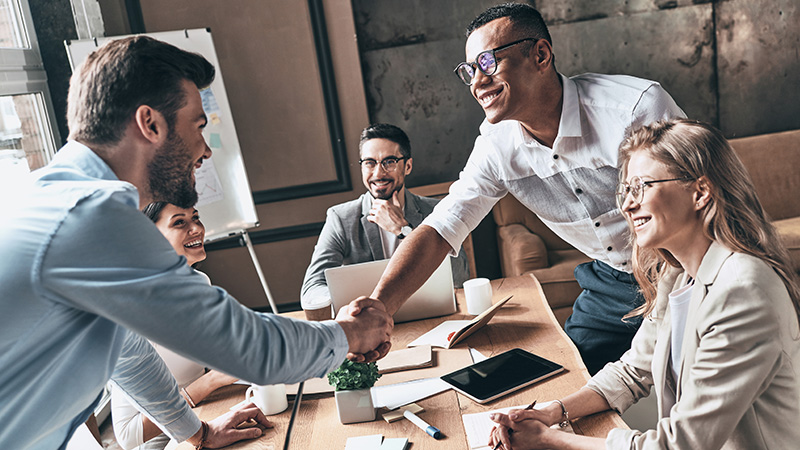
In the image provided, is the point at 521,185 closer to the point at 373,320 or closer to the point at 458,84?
the point at 373,320

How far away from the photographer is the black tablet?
145cm

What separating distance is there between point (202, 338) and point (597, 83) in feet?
4.88

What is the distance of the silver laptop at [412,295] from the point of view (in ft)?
6.34

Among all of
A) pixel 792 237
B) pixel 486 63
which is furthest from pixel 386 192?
pixel 792 237

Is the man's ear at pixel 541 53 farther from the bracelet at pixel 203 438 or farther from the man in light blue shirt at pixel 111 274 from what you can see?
the bracelet at pixel 203 438

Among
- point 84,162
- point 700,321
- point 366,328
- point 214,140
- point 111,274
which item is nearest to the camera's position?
point 111,274

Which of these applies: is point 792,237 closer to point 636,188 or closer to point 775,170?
point 775,170

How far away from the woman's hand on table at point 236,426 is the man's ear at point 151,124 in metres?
0.65

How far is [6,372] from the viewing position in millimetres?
923

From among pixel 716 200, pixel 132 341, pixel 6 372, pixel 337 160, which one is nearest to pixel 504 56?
pixel 716 200

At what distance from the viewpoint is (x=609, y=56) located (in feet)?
13.1

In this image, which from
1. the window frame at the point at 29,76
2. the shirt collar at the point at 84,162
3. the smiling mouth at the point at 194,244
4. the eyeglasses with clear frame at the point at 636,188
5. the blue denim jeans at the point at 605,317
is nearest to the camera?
the shirt collar at the point at 84,162

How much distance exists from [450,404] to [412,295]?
1.93 feet

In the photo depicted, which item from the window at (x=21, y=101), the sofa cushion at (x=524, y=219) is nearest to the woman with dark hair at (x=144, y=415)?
the window at (x=21, y=101)
